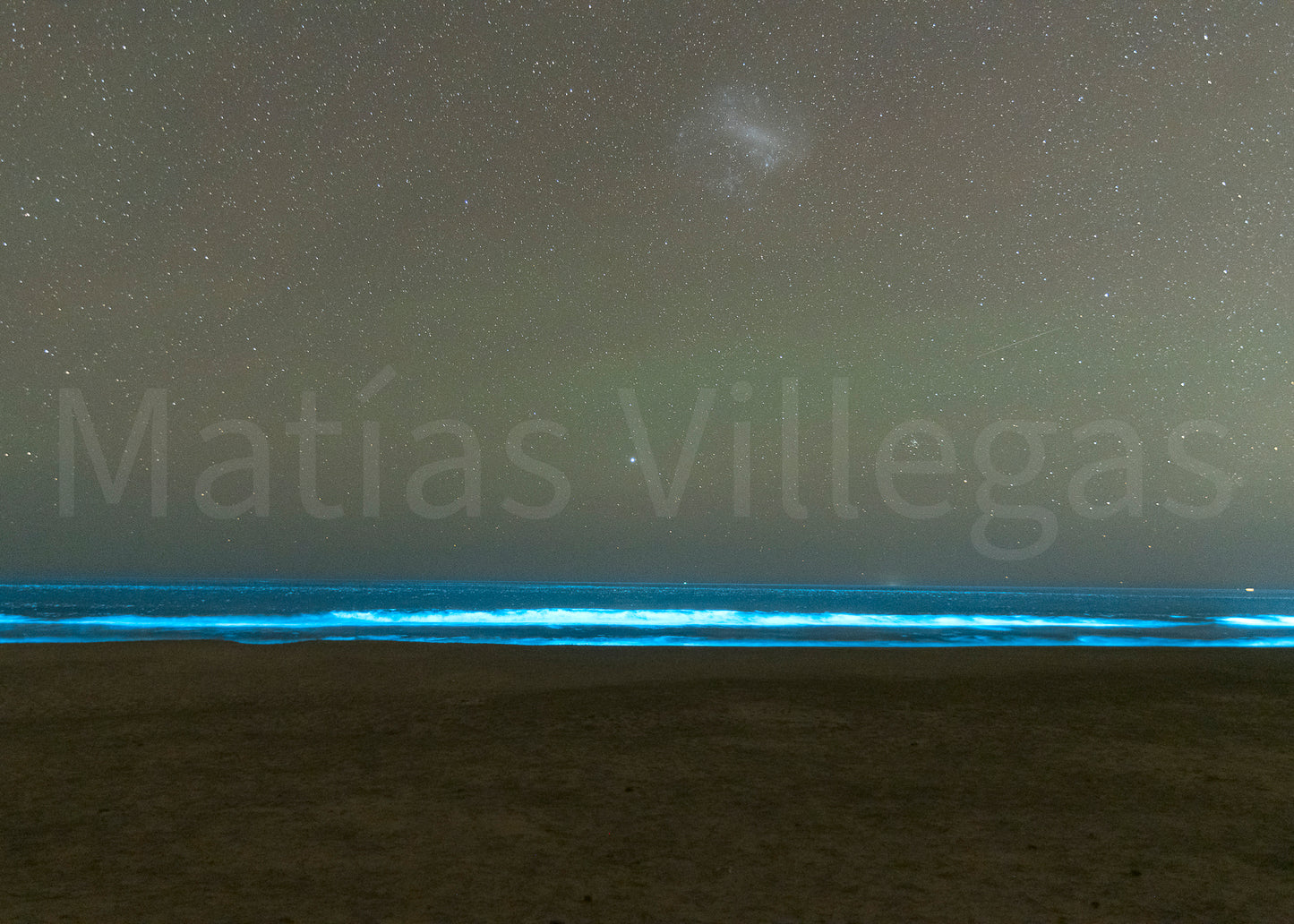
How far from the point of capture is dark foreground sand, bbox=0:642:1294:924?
2.78 metres

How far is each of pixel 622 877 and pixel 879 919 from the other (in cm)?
90

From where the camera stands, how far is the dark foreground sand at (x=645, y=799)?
9.13 ft

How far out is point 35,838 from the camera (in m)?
3.30

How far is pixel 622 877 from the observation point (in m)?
2.94

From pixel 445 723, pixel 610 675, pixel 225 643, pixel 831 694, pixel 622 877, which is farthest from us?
pixel 225 643

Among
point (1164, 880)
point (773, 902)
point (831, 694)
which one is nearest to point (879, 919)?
point (773, 902)

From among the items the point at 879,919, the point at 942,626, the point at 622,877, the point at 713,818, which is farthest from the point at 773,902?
the point at 942,626

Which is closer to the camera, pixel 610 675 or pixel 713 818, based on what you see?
pixel 713 818

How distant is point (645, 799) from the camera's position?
151 inches

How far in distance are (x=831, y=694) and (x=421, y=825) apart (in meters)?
3.82

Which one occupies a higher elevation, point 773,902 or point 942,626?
point 773,902

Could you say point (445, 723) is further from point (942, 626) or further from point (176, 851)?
point (942, 626)

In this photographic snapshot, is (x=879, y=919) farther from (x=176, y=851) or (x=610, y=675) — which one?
(x=610, y=675)

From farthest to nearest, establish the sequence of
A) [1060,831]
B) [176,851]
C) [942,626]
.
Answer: [942,626]
[1060,831]
[176,851]
